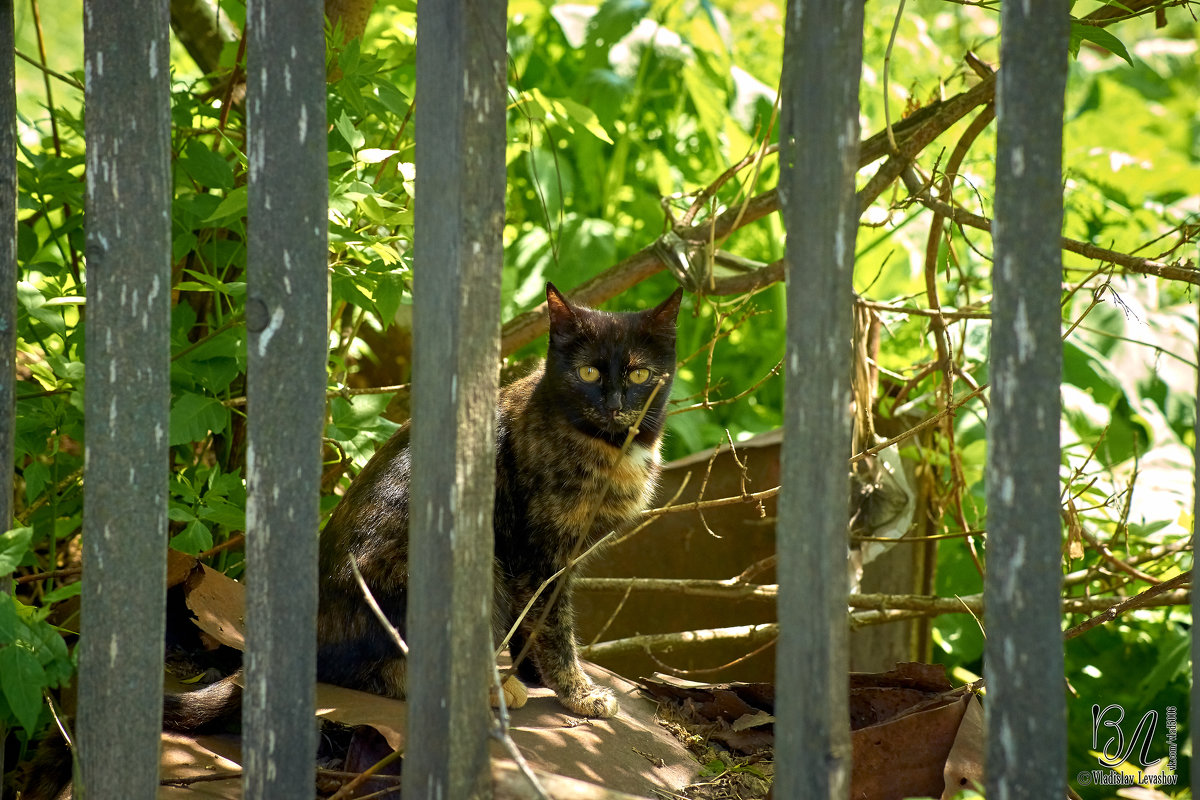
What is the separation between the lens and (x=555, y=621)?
9.36 ft

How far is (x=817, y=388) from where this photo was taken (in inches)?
57.0

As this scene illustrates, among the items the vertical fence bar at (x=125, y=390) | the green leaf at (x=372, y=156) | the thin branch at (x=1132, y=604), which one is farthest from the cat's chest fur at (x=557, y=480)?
the vertical fence bar at (x=125, y=390)

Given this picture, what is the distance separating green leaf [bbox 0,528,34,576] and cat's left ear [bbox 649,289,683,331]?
6.23ft

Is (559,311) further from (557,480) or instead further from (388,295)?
(388,295)


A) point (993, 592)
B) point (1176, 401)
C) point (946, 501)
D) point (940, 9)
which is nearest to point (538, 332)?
point (946, 501)

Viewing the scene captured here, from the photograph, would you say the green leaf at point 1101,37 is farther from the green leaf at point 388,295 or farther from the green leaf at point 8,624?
the green leaf at point 8,624

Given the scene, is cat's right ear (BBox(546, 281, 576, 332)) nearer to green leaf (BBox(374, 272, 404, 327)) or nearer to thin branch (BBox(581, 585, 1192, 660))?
green leaf (BBox(374, 272, 404, 327))

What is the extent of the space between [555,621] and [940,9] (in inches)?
297

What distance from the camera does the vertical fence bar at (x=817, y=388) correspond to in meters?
1.44

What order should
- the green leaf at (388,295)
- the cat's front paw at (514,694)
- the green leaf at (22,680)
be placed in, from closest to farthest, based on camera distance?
1. the green leaf at (22,680)
2. the green leaf at (388,295)
3. the cat's front paw at (514,694)

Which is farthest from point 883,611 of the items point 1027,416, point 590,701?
point 1027,416

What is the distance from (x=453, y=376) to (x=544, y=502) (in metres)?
1.40

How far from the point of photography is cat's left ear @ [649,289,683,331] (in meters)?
3.12

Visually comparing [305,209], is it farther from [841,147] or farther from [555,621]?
[555,621]
